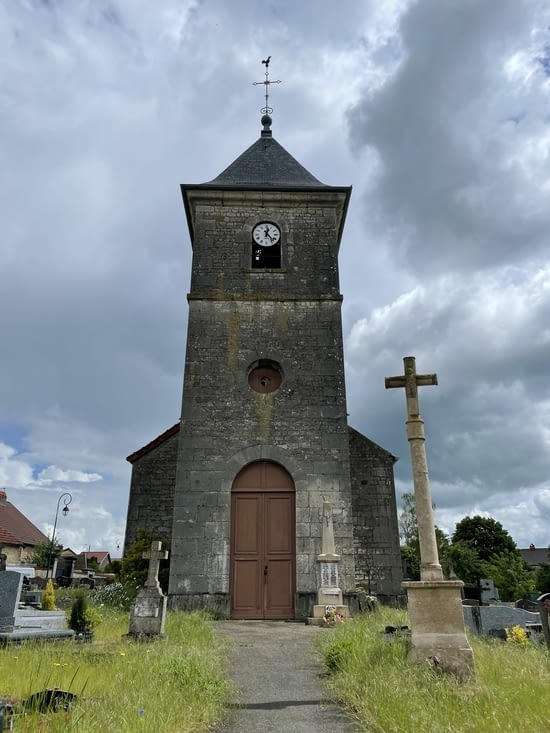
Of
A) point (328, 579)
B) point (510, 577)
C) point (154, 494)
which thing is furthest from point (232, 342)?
point (510, 577)

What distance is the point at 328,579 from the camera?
1130 cm

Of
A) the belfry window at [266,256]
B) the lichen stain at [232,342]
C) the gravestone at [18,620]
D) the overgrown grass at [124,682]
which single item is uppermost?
the belfry window at [266,256]

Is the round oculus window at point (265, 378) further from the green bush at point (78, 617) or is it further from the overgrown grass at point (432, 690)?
the overgrown grass at point (432, 690)

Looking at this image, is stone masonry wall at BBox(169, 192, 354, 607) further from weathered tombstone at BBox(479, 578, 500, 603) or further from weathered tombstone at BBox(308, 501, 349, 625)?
weathered tombstone at BBox(479, 578, 500, 603)

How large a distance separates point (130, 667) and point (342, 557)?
7.34 m

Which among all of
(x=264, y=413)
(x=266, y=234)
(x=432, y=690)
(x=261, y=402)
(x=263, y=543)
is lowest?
(x=432, y=690)

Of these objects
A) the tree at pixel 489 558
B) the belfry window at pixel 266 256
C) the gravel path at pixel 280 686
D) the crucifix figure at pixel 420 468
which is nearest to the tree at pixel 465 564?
the tree at pixel 489 558

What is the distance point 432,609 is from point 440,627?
0.18 meters

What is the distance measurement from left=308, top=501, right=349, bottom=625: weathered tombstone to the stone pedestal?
202 inches

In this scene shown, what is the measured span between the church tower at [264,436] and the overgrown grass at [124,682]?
15.4ft

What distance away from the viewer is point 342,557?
39.2 ft

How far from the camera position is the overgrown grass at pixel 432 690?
3834 mm

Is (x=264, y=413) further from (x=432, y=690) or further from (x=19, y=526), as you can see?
(x=19, y=526)

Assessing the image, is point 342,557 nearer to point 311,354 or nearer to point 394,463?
point 394,463
